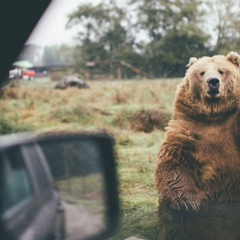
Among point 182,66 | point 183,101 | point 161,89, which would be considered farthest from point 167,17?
point 183,101

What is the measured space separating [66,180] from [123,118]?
19.5ft

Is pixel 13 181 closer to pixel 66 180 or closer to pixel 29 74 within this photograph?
pixel 66 180

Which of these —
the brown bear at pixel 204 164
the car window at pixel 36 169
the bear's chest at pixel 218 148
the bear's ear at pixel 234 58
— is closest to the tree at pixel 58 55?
the bear's ear at pixel 234 58

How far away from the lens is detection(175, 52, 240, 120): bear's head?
3.73 meters

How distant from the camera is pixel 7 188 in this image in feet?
4.28

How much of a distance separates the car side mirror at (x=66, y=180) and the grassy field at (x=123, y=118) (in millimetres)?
1683

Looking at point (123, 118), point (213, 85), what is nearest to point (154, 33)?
point (123, 118)

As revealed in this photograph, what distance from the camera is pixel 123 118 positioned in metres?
→ 7.41

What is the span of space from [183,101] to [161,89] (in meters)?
4.49

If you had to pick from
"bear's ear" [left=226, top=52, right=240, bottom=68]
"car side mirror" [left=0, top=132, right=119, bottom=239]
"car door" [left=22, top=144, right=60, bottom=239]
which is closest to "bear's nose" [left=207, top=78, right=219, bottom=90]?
"bear's ear" [left=226, top=52, right=240, bottom=68]

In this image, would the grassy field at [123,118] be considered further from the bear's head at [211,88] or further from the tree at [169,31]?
the bear's head at [211,88]

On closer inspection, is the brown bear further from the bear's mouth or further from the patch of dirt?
the patch of dirt

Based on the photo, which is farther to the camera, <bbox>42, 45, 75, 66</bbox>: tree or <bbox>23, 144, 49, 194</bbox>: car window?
<bbox>42, 45, 75, 66</bbox>: tree

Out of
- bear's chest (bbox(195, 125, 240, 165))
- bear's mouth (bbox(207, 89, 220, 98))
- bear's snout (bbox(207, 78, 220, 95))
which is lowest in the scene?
bear's chest (bbox(195, 125, 240, 165))
